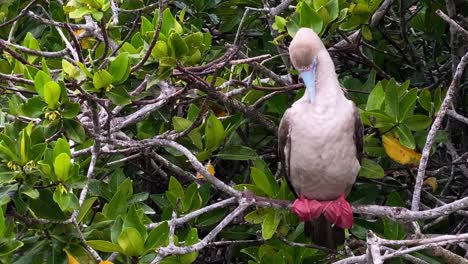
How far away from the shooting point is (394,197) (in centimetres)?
356

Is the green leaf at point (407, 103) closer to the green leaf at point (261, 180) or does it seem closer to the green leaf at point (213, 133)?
the green leaf at point (261, 180)

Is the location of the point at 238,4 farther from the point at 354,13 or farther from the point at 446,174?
the point at 446,174

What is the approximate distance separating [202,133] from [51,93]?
839 mm

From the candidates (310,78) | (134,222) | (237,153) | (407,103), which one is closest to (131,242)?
(134,222)

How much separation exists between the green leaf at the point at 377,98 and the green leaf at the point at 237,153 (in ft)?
1.83

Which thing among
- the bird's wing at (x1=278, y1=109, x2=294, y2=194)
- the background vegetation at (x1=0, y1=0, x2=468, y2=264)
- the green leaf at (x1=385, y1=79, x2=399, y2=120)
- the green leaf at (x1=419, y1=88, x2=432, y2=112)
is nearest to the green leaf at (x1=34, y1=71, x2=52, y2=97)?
the background vegetation at (x1=0, y1=0, x2=468, y2=264)

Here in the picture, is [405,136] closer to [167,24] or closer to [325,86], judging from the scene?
[325,86]

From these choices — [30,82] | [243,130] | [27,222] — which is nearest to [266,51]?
[243,130]

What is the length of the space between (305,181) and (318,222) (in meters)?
0.20

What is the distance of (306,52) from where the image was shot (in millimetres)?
3238

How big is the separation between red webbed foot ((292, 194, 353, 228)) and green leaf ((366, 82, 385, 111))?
1.39 ft

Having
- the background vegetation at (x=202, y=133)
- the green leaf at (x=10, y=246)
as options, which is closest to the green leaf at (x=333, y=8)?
the background vegetation at (x=202, y=133)

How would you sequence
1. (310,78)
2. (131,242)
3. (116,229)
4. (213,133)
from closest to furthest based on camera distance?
(131,242)
(116,229)
(310,78)
(213,133)

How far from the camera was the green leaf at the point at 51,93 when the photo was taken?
3065mm
